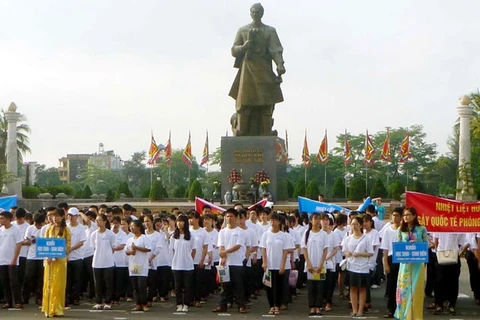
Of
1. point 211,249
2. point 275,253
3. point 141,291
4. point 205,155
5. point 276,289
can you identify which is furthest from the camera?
point 205,155

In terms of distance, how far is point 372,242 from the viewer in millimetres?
12445

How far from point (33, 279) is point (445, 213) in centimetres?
651

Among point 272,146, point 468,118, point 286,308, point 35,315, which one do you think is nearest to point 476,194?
point 468,118

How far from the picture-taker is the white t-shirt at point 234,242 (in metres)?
13.0

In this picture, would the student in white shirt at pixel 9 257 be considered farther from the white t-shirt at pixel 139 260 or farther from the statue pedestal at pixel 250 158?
the statue pedestal at pixel 250 158

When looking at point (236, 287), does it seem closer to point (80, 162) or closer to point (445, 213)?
point (445, 213)

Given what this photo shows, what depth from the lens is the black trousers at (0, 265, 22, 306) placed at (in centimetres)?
1322

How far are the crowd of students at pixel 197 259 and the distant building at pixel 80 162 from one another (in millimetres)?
118487

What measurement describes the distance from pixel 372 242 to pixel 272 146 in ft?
60.6

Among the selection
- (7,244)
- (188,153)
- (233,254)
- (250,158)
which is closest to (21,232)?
(7,244)

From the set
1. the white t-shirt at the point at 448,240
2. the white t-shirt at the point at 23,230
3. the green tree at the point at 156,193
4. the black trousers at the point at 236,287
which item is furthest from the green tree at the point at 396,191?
the white t-shirt at the point at 23,230

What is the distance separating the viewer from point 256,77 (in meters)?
31.3

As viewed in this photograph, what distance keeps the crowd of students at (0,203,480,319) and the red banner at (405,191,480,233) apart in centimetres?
30

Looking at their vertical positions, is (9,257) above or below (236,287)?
above
